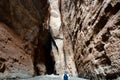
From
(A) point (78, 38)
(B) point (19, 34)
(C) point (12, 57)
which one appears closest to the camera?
(C) point (12, 57)

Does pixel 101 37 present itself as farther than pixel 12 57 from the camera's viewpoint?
No

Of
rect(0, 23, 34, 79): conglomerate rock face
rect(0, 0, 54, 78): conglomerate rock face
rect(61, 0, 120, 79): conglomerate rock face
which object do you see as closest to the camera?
rect(61, 0, 120, 79): conglomerate rock face

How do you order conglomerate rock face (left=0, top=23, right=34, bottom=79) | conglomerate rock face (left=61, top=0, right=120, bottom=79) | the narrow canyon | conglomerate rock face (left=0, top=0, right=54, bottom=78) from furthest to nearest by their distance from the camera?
conglomerate rock face (left=0, top=0, right=54, bottom=78) → conglomerate rock face (left=0, top=23, right=34, bottom=79) → the narrow canyon → conglomerate rock face (left=61, top=0, right=120, bottom=79)

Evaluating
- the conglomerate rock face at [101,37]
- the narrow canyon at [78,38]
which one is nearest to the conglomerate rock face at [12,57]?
the narrow canyon at [78,38]

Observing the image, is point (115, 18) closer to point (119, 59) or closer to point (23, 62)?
point (119, 59)

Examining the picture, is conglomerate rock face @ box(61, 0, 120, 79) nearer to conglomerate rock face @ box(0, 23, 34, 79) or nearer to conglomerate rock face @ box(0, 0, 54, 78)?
conglomerate rock face @ box(0, 23, 34, 79)

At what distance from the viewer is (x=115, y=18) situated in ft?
25.0

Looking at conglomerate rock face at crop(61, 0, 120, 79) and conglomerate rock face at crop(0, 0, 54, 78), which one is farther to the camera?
conglomerate rock face at crop(0, 0, 54, 78)

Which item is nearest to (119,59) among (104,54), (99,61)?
(104,54)

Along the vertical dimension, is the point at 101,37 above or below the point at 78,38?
below

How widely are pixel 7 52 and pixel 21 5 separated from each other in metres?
3.65

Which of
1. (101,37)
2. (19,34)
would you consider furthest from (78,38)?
(101,37)

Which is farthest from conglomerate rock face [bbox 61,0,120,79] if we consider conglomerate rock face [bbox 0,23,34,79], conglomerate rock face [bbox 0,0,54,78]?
conglomerate rock face [bbox 0,0,54,78]

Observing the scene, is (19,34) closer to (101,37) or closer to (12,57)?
(12,57)
